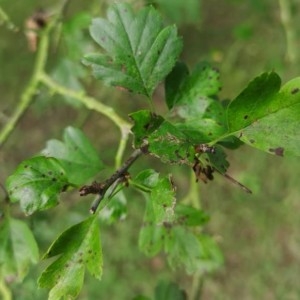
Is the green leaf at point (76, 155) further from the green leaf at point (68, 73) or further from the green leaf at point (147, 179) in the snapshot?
the green leaf at point (68, 73)

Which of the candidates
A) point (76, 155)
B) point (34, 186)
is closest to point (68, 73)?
point (76, 155)

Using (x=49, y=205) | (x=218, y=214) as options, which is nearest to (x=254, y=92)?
(x=49, y=205)

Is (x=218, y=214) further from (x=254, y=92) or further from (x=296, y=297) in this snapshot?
(x=254, y=92)

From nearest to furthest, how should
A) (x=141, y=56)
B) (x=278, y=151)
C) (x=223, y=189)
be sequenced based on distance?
(x=278, y=151)
(x=141, y=56)
(x=223, y=189)

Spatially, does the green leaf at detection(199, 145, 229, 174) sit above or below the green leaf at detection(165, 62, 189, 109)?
below

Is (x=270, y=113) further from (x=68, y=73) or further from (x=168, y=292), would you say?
(x=68, y=73)

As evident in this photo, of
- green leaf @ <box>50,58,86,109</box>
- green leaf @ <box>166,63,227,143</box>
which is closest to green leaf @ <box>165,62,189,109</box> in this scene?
green leaf @ <box>166,63,227,143</box>

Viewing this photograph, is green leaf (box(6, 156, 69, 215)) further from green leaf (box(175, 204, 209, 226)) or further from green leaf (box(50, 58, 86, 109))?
green leaf (box(50, 58, 86, 109))
